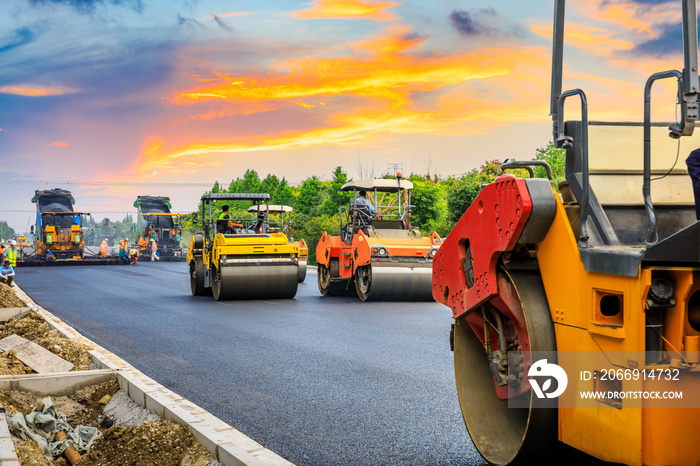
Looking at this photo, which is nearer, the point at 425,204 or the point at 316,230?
the point at 425,204

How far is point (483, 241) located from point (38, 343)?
6.42 meters

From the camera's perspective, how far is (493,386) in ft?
13.6

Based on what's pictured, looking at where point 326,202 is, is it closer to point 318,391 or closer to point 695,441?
point 318,391

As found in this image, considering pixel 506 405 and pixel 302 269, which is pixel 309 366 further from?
pixel 302 269

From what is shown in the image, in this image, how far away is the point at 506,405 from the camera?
158 inches

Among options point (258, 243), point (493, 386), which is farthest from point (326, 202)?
point (493, 386)

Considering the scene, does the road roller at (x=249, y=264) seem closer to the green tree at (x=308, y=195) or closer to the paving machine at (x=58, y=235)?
the paving machine at (x=58, y=235)

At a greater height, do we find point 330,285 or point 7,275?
point 7,275

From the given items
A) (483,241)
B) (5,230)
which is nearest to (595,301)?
(483,241)

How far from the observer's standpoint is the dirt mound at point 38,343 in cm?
720

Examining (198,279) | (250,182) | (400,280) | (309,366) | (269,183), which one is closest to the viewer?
(309,366)

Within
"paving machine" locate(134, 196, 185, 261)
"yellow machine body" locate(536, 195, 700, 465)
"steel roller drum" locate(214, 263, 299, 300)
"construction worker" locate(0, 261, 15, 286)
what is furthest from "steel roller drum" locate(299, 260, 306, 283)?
"paving machine" locate(134, 196, 185, 261)

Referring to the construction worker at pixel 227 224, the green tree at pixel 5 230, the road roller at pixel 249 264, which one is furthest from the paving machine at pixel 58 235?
the green tree at pixel 5 230

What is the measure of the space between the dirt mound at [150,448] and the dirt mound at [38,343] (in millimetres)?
2551
